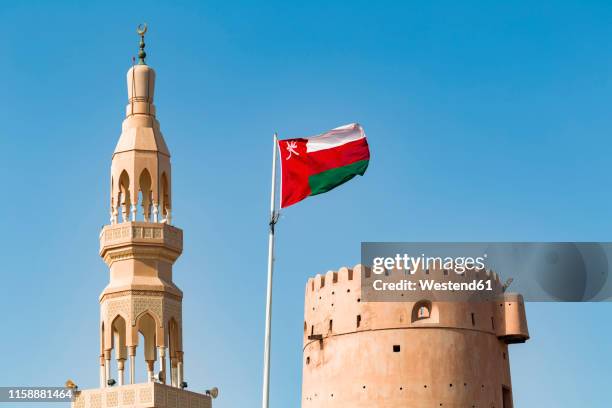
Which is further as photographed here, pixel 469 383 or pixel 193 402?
pixel 469 383

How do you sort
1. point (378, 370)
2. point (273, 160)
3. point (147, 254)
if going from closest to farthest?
point (273, 160)
point (147, 254)
point (378, 370)

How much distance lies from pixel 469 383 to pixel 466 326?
→ 7.47 feet

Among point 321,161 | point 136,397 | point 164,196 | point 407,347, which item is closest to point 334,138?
point 321,161

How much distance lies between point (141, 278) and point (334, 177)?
17.2ft

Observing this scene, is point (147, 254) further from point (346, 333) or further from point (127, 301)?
point (346, 333)

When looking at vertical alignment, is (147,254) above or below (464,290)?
below

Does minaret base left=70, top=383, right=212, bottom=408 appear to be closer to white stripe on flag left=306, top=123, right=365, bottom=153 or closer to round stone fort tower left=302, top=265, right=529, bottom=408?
white stripe on flag left=306, top=123, right=365, bottom=153

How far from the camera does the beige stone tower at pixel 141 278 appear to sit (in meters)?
38.3

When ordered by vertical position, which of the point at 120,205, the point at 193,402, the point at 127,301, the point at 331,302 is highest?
the point at 331,302

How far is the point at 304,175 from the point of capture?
1459 inches

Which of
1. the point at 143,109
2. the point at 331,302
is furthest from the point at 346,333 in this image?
the point at 143,109

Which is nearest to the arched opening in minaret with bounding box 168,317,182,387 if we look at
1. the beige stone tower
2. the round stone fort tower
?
the beige stone tower

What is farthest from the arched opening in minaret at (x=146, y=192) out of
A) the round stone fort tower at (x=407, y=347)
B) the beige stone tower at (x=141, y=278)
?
the round stone fort tower at (x=407, y=347)

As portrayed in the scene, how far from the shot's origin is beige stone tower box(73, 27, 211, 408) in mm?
38312
